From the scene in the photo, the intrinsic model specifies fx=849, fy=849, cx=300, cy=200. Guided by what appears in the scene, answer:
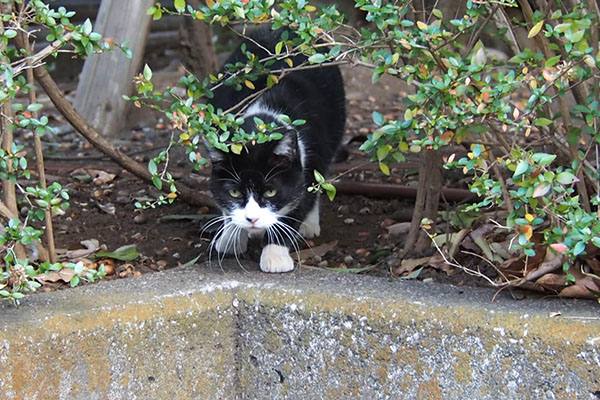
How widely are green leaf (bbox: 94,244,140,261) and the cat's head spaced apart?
362mm

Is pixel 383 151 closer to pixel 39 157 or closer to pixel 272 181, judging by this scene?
pixel 272 181

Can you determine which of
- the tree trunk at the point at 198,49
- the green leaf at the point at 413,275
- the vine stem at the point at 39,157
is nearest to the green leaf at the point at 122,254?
the vine stem at the point at 39,157

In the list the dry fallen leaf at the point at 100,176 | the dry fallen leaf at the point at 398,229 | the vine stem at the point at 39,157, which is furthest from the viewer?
the dry fallen leaf at the point at 100,176

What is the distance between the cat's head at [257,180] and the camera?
2520mm

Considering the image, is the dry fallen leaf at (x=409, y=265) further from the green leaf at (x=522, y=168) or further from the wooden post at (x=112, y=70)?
the wooden post at (x=112, y=70)

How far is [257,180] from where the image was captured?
8.36 feet

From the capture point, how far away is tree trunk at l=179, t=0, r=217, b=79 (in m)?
4.49

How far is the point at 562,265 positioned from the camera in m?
2.11

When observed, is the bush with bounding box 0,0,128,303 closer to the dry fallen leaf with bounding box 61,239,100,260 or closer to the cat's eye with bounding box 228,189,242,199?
the dry fallen leaf with bounding box 61,239,100,260

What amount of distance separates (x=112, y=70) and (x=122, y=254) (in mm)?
1746

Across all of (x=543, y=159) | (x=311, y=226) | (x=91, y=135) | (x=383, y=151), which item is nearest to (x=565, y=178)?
(x=543, y=159)

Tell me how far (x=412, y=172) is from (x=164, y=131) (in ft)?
5.07

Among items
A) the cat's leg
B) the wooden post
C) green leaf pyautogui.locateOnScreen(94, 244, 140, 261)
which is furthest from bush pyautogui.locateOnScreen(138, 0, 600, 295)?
the wooden post

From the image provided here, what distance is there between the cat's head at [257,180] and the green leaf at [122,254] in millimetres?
362
